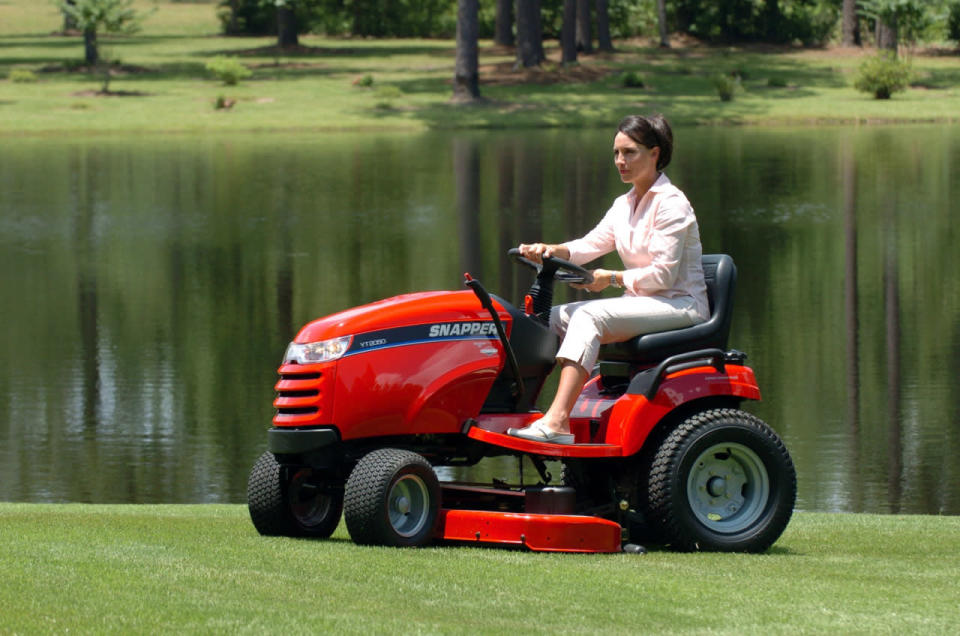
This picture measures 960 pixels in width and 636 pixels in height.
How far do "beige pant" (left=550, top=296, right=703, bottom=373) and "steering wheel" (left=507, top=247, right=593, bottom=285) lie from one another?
0.11 m

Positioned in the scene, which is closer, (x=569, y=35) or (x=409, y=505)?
(x=409, y=505)

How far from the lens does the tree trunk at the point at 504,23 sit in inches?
2995

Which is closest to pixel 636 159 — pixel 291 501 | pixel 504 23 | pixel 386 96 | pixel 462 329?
pixel 462 329

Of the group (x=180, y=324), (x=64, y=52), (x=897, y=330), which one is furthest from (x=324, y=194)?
(x=64, y=52)

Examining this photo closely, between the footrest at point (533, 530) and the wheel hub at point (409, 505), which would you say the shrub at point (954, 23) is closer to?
the footrest at point (533, 530)

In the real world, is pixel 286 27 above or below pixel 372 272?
above

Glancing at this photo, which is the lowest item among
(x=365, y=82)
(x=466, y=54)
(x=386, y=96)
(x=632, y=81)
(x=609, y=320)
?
(x=609, y=320)

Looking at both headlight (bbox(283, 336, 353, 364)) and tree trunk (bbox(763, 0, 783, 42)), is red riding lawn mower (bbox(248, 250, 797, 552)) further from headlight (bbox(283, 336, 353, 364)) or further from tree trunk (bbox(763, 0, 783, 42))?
tree trunk (bbox(763, 0, 783, 42))

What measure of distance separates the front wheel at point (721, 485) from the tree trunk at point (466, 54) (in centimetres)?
4568

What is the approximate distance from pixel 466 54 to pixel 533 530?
47.0 m

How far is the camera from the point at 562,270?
26.7 ft

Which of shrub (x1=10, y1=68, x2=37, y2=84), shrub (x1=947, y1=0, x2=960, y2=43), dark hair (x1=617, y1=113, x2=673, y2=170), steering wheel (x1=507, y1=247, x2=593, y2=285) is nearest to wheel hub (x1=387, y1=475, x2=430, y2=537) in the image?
steering wheel (x1=507, y1=247, x2=593, y2=285)

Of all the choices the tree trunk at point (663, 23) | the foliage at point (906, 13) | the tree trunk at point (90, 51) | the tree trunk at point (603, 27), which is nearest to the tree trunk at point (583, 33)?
the tree trunk at point (603, 27)

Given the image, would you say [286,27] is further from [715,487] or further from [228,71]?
[715,487]
